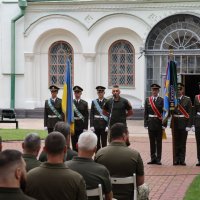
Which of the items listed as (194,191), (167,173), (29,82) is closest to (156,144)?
(167,173)

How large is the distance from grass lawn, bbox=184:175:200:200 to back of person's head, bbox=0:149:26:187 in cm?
567

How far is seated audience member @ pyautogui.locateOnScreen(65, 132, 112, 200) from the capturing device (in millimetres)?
6094

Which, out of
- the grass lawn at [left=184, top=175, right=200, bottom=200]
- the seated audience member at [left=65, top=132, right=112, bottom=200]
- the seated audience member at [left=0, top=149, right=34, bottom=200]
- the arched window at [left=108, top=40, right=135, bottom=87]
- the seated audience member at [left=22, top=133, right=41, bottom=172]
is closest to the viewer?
the seated audience member at [left=0, top=149, right=34, bottom=200]

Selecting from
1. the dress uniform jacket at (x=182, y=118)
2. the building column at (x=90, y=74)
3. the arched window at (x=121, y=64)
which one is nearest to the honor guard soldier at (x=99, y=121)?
the dress uniform jacket at (x=182, y=118)

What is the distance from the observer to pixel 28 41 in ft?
97.6

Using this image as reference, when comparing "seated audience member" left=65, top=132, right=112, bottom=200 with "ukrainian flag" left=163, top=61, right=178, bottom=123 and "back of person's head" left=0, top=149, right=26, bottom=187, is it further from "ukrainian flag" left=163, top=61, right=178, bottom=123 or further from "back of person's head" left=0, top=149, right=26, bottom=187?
"ukrainian flag" left=163, top=61, right=178, bottom=123

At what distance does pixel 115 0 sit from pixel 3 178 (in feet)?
81.6

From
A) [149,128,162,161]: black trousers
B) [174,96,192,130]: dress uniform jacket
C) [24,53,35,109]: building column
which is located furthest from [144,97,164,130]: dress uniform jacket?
[24,53,35,109]: building column

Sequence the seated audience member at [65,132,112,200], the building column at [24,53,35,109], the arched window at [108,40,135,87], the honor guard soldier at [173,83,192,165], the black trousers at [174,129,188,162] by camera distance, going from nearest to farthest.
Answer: the seated audience member at [65,132,112,200]
the black trousers at [174,129,188,162]
the honor guard soldier at [173,83,192,165]
the arched window at [108,40,135,87]
the building column at [24,53,35,109]

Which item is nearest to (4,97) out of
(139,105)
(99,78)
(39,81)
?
(39,81)

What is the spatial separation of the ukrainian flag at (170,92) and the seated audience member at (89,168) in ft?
25.9

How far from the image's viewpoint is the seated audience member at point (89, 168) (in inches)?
240

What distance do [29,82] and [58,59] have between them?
1.89m

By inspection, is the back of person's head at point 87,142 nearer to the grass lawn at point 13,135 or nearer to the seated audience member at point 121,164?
the seated audience member at point 121,164
